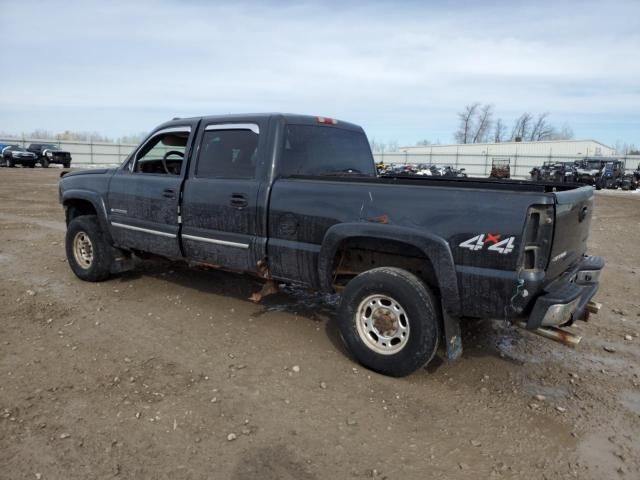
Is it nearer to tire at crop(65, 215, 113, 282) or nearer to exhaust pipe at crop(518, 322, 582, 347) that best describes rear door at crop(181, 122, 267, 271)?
tire at crop(65, 215, 113, 282)

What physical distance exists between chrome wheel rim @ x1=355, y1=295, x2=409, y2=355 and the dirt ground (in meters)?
0.25

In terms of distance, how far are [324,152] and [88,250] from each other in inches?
132

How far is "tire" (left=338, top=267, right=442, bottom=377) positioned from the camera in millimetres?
3557

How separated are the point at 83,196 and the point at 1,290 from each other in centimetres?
142

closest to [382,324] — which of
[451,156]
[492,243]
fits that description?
[492,243]

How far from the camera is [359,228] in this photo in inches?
146

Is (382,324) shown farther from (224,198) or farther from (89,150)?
(89,150)

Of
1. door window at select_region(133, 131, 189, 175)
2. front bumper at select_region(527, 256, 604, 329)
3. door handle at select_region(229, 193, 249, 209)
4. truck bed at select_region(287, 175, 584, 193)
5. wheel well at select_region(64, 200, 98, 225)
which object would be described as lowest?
front bumper at select_region(527, 256, 604, 329)

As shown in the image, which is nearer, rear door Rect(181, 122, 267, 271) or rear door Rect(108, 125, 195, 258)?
rear door Rect(181, 122, 267, 271)

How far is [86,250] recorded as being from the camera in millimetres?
6199

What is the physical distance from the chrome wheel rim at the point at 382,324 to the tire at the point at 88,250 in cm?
359

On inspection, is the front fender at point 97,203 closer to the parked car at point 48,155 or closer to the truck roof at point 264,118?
the truck roof at point 264,118

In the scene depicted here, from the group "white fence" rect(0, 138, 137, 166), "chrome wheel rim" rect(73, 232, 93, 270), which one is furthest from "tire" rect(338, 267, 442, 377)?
"white fence" rect(0, 138, 137, 166)

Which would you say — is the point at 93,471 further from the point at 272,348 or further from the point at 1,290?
the point at 1,290
